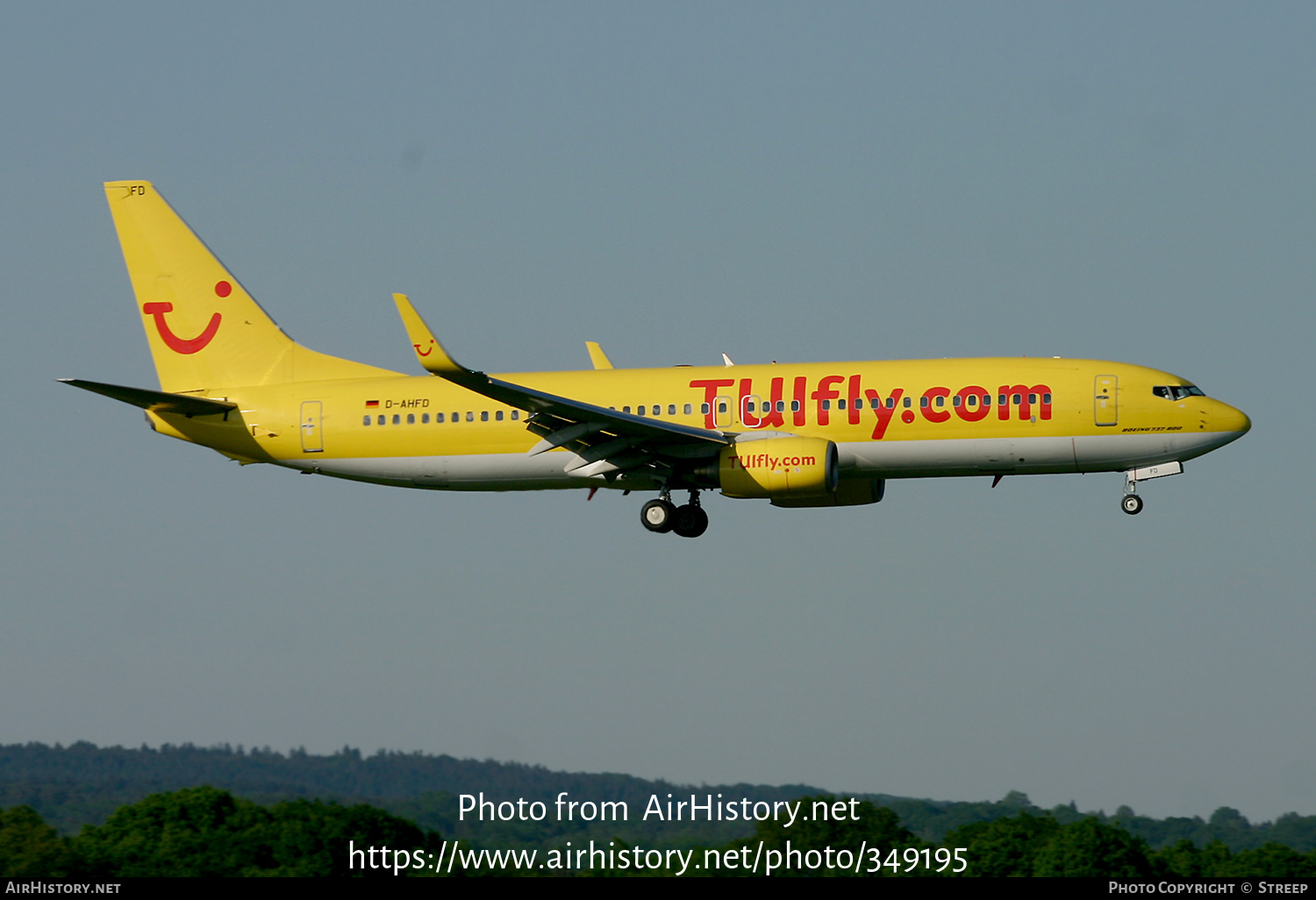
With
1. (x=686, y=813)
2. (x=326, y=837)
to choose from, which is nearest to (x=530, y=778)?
(x=686, y=813)

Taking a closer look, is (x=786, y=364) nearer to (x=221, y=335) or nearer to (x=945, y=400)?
(x=945, y=400)

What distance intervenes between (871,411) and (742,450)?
356 centimetres

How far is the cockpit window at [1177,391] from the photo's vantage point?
4691 cm

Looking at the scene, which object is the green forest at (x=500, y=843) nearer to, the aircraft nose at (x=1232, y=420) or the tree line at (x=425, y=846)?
the tree line at (x=425, y=846)

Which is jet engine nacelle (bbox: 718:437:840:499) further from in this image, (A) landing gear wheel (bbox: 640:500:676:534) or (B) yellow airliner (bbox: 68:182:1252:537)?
(A) landing gear wheel (bbox: 640:500:676:534)

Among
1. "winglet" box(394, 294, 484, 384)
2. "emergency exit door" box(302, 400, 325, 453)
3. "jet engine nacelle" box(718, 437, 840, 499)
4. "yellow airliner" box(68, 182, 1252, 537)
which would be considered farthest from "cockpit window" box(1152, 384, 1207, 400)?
"emergency exit door" box(302, 400, 325, 453)

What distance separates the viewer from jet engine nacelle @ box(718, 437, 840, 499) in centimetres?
4588

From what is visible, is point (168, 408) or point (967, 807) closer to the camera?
point (168, 408)

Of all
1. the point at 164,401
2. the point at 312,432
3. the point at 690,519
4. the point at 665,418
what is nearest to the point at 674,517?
the point at 690,519

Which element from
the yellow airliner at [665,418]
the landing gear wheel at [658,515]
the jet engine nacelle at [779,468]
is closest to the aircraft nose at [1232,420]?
the yellow airliner at [665,418]

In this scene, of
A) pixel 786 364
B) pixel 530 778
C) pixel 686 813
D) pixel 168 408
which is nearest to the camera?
pixel 786 364

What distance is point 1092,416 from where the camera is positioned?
46469 millimetres

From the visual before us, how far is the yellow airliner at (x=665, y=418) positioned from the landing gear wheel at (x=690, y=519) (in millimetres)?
49

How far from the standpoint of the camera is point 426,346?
41.8 metres
